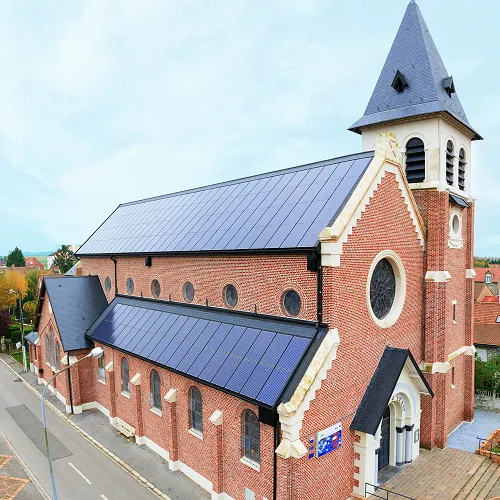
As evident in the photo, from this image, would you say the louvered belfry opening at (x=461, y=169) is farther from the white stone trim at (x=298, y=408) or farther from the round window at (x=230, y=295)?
the white stone trim at (x=298, y=408)

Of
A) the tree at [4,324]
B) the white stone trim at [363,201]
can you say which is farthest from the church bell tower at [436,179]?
the tree at [4,324]

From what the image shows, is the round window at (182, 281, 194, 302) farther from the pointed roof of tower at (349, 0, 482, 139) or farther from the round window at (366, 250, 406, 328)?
the pointed roof of tower at (349, 0, 482, 139)

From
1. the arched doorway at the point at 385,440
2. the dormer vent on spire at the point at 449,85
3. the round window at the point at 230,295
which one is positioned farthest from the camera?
the dormer vent on spire at the point at 449,85

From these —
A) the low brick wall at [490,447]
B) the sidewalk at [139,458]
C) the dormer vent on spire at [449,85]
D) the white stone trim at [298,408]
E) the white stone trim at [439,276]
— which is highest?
the dormer vent on spire at [449,85]

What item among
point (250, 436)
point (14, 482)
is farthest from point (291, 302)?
point (14, 482)

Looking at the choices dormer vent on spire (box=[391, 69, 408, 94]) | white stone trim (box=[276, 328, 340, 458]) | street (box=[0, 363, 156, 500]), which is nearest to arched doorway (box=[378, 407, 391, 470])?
white stone trim (box=[276, 328, 340, 458])

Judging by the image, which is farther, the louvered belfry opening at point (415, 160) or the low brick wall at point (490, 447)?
the louvered belfry opening at point (415, 160)

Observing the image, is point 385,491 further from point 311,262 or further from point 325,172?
point 325,172

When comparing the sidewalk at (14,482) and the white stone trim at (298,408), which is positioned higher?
the white stone trim at (298,408)

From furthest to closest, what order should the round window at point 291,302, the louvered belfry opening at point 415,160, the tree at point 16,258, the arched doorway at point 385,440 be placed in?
the tree at point 16,258 → the louvered belfry opening at point 415,160 → the arched doorway at point 385,440 → the round window at point 291,302
